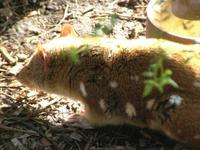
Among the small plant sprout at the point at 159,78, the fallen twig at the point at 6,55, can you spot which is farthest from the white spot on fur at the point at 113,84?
the fallen twig at the point at 6,55

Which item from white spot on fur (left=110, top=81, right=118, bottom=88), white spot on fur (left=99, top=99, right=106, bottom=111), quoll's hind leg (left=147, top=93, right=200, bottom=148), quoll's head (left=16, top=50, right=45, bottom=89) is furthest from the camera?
quoll's head (left=16, top=50, right=45, bottom=89)

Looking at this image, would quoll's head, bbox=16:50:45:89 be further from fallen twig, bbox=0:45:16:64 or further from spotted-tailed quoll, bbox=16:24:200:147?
fallen twig, bbox=0:45:16:64

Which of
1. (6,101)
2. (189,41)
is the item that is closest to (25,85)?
(6,101)

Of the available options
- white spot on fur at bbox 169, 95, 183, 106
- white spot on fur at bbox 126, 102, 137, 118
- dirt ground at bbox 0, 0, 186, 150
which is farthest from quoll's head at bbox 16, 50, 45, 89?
white spot on fur at bbox 169, 95, 183, 106

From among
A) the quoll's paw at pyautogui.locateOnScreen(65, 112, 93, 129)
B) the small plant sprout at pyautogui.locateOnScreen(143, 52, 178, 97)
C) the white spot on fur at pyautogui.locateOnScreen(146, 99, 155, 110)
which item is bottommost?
the quoll's paw at pyautogui.locateOnScreen(65, 112, 93, 129)

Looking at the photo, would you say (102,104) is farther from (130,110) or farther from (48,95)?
→ (48,95)

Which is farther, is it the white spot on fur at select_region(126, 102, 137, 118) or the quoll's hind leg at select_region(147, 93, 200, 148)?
the white spot on fur at select_region(126, 102, 137, 118)

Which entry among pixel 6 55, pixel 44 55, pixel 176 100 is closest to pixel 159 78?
pixel 176 100
